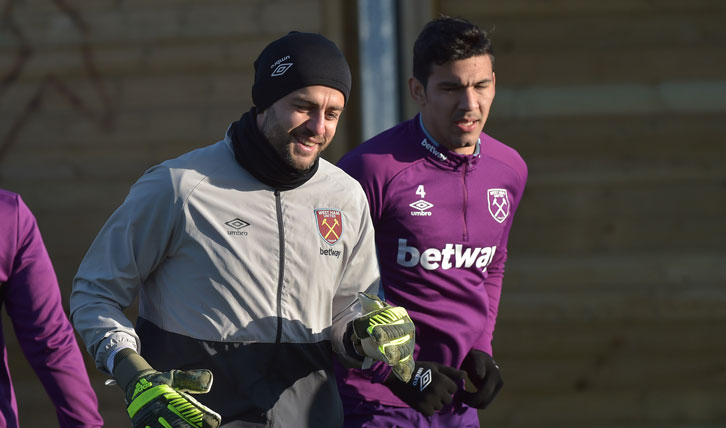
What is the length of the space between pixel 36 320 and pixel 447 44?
169cm

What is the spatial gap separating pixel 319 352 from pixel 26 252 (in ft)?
2.84

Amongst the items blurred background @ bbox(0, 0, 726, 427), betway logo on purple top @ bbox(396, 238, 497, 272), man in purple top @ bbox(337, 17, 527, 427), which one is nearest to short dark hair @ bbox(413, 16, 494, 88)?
man in purple top @ bbox(337, 17, 527, 427)

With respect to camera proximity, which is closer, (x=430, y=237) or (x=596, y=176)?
(x=430, y=237)

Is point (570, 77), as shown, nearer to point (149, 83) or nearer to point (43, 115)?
point (149, 83)

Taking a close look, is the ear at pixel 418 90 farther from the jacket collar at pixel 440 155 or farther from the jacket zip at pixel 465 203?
the jacket zip at pixel 465 203

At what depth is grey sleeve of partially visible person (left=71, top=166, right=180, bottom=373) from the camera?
2.33 meters

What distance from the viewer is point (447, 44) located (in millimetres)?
3252

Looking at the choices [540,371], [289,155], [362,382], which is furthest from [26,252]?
[540,371]

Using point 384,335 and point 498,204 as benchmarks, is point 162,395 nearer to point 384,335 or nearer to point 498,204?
point 384,335

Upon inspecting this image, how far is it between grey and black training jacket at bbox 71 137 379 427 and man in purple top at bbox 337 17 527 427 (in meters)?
0.66

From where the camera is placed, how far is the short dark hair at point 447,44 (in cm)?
325

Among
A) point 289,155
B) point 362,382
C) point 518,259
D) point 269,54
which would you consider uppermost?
point 269,54

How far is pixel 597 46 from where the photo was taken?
5.21m

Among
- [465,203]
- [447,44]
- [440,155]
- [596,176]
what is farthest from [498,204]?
[596,176]
